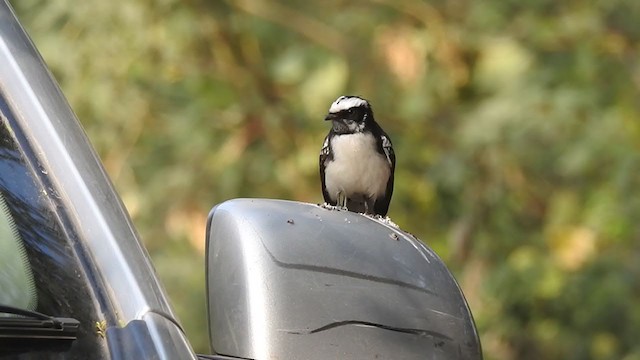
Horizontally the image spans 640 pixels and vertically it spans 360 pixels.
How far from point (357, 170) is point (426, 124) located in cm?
324

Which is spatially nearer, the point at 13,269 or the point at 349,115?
the point at 13,269

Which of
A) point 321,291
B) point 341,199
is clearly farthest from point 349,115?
point 321,291

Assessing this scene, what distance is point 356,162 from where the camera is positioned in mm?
4969

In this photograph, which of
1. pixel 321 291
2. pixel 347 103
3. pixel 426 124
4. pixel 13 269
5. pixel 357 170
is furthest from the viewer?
pixel 426 124

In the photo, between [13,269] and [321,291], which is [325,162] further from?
[13,269]

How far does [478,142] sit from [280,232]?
5.95 metres

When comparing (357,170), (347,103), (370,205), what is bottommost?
(370,205)

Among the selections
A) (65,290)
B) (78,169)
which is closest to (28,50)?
(78,169)

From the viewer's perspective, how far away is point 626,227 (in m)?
7.42

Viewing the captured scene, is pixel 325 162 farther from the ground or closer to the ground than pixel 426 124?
closer to the ground

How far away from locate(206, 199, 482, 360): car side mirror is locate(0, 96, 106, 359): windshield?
27cm

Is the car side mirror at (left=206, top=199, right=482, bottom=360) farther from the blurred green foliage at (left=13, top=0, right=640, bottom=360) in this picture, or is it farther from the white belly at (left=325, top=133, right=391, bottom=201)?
the blurred green foliage at (left=13, top=0, right=640, bottom=360)

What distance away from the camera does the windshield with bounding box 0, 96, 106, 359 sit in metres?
1.58

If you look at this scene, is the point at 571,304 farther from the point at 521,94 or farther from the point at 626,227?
the point at 521,94
